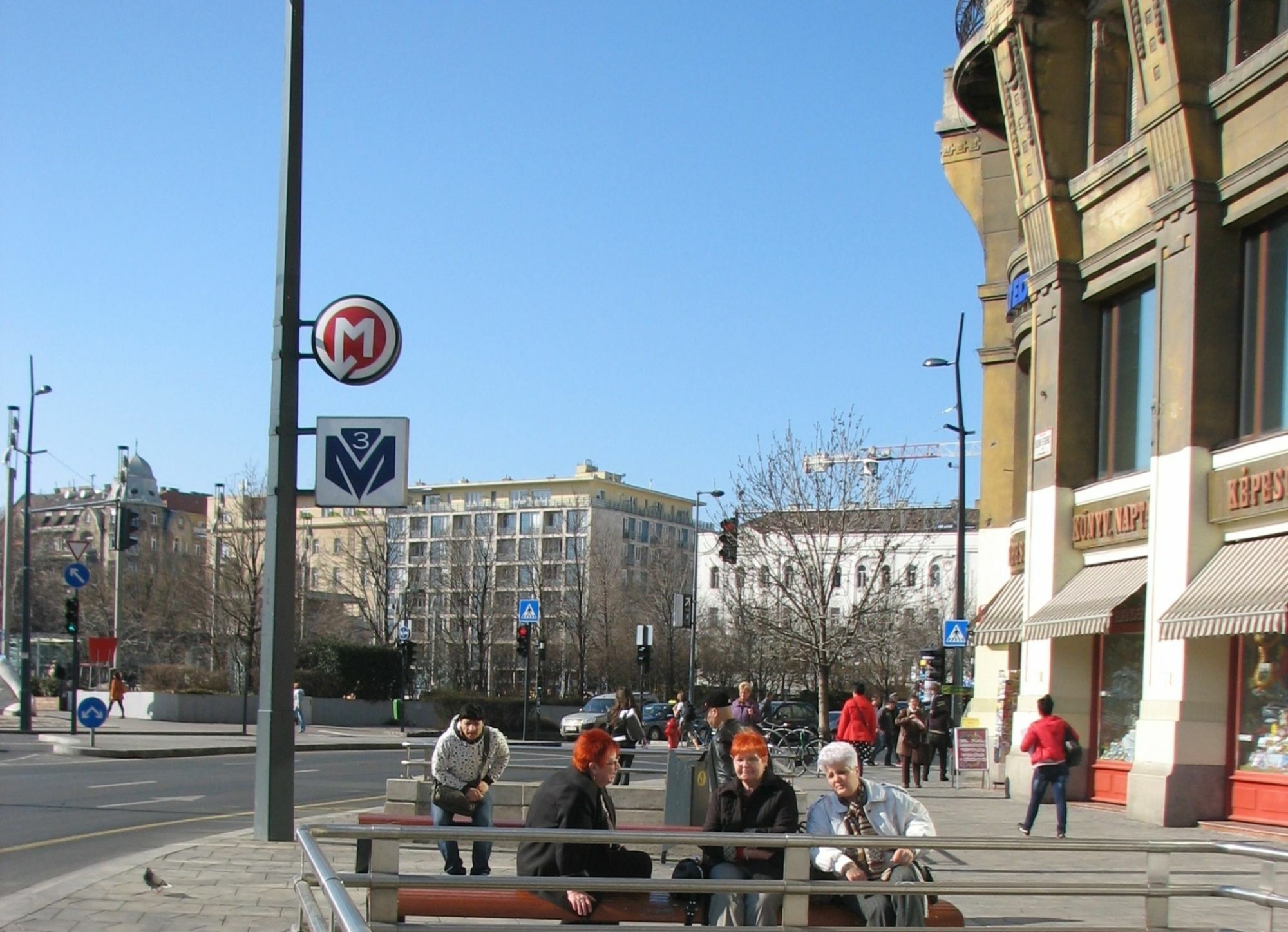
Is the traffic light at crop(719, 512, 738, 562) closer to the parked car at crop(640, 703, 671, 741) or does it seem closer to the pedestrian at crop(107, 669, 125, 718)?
the parked car at crop(640, 703, 671, 741)

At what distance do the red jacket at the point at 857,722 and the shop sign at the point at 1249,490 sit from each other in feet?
25.6

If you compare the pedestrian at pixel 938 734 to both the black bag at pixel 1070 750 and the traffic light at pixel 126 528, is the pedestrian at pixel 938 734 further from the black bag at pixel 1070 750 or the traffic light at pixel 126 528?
the traffic light at pixel 126 528

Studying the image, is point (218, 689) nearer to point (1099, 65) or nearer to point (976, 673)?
point (976, 673)

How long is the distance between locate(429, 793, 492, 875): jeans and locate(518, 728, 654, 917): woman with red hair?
295cm

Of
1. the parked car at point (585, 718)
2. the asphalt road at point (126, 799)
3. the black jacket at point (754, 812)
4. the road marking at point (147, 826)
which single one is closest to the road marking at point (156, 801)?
the asphalt road at point (126, 799)

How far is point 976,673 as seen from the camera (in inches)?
1257

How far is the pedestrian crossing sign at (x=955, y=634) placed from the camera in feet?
115

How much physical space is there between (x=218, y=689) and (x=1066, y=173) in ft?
132

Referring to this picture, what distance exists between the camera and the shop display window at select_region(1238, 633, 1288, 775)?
18203 millimetres

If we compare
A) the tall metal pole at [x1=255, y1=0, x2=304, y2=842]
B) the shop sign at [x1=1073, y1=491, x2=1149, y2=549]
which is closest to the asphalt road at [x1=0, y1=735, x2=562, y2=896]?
the tall metal pole at [x1=255, y1=0, x2=304, y2=842]

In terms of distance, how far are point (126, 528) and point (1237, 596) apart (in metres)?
31.0

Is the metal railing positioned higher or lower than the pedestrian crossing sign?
higher

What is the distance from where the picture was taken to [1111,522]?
890 inches

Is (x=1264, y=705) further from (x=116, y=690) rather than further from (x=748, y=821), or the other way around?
(x=116, y=690)
